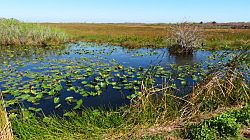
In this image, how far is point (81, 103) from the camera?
9344 millimetres

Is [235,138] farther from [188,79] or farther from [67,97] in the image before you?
[188,79]

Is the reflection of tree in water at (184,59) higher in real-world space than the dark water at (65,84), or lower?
higher

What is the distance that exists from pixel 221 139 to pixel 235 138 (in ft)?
0.92

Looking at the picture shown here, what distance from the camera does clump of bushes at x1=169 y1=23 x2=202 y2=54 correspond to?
21062mm

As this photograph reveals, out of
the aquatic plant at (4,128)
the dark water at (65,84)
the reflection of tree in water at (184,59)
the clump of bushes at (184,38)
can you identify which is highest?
the clump of bushes at (184,38)

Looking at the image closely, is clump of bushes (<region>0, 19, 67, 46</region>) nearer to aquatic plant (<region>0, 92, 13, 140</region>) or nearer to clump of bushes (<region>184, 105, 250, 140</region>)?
aquatic plant (<region>0, 92, 13, 140</region>)

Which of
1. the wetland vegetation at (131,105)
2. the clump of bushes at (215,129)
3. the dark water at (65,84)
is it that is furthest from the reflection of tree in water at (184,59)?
the clump of bushes at (215,129)

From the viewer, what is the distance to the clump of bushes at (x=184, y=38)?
829 inches

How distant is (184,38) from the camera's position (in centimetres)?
2119

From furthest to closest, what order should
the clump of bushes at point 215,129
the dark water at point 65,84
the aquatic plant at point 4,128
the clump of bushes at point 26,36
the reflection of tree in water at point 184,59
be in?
1. the clump of bushes at point 26,36
2. the reflection of tree in water at point 184,59
3. the dark water at point 65,84
4. the clump of bushes at point 215,129
5. the aquatic plant at point 4,128

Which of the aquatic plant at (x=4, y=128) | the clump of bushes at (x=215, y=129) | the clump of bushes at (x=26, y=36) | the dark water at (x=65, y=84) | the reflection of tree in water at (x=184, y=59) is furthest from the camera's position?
the clump of bushes at (x=26, y=36)

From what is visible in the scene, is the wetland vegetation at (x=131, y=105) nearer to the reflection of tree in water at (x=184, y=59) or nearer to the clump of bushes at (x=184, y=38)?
the reflection of tree in water at (x=184, y=59)

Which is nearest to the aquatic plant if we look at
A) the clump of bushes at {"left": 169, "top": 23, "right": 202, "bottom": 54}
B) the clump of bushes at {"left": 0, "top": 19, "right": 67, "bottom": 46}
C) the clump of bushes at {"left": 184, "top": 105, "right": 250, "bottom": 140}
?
the clump of bushes at {"left": 184, "top": 105, "right": 250, "bottom": 140}

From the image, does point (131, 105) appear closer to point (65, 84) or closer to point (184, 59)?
point (65, 84)
